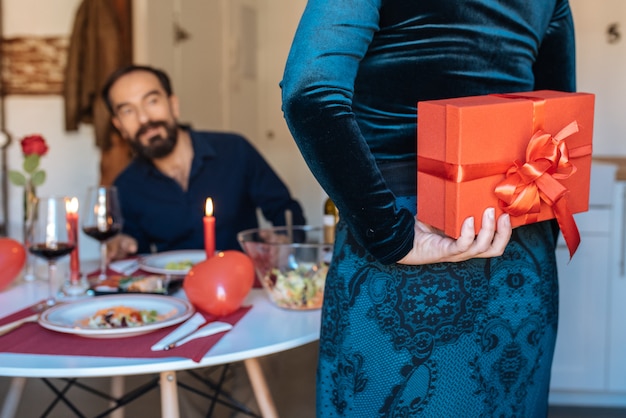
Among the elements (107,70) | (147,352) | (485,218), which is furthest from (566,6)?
(107,70)

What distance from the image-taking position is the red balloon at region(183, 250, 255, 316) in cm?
139

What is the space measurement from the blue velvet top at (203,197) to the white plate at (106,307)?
103 cm

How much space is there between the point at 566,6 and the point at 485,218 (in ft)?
1.38

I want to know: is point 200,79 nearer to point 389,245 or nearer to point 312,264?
point 312,264

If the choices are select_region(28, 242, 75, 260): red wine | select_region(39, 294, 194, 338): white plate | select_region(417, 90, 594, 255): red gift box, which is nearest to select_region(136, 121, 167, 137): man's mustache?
select_region(28, 242, 75, 260): red wine

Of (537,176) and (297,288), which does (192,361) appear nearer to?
(297,288)

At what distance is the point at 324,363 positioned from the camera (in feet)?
3.22

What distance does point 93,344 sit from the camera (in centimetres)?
124

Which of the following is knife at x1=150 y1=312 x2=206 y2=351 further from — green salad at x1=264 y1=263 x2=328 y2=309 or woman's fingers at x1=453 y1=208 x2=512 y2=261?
woman's fingers at x1=453 y1=208 x2=512 y2=261

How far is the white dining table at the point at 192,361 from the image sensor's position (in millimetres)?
1130

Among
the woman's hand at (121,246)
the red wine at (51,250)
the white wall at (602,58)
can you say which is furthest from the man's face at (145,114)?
the white wall at (602,58)

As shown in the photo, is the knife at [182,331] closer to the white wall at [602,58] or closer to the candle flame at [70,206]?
the candle flame at [70,206]

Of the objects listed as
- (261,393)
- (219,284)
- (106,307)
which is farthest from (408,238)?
(261,393)

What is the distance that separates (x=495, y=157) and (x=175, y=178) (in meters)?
1.97
